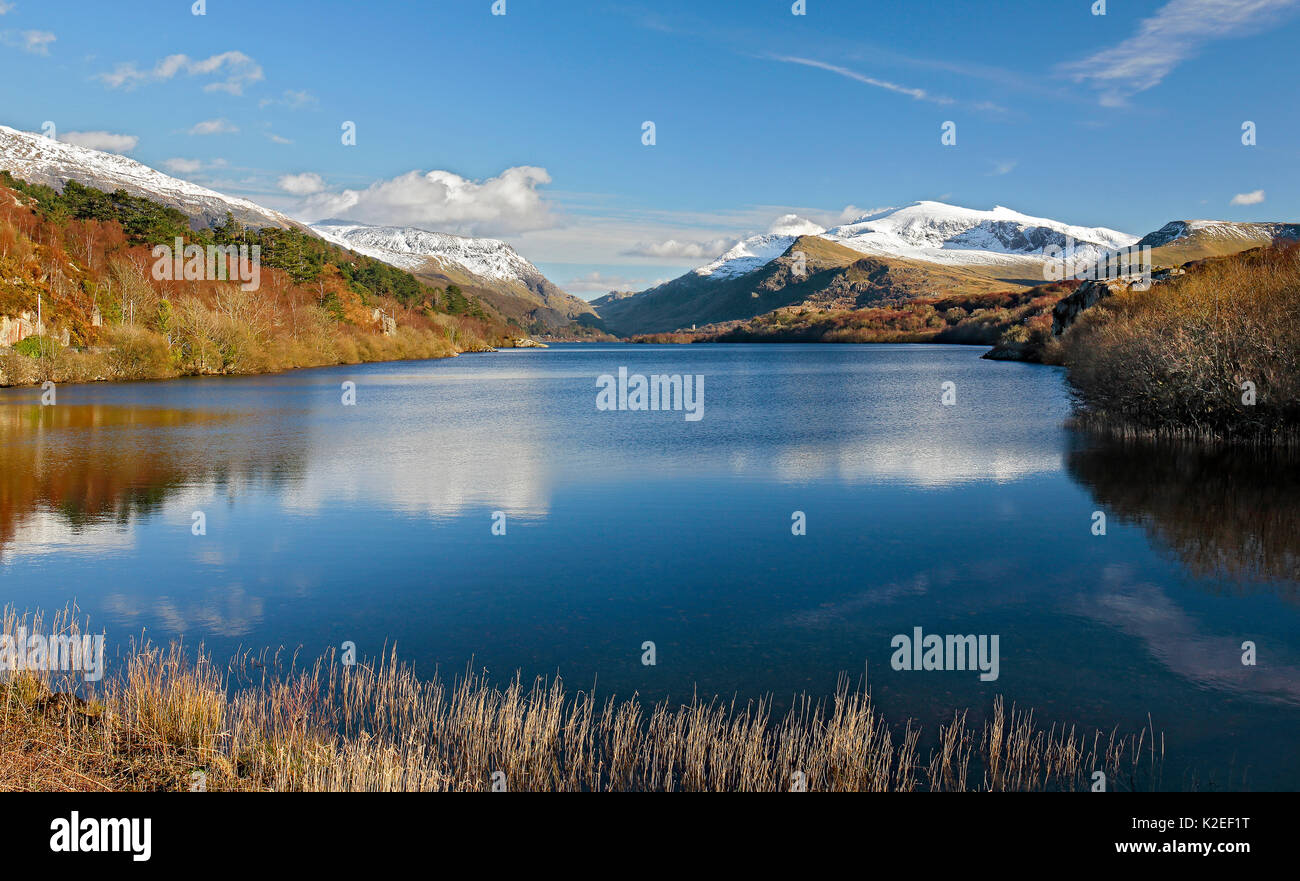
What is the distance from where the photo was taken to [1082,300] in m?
74.5

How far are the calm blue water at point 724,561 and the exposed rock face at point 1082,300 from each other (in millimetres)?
40705

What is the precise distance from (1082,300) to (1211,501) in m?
61.0

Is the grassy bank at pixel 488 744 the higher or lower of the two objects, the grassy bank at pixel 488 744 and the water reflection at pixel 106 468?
the lower

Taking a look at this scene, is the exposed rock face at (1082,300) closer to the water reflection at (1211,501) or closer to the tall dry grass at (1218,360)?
the tall dry grass at (1218,360)

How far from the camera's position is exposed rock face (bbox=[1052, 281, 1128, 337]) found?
6675 centimetres

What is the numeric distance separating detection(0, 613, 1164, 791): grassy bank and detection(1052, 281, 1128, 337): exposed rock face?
214ft

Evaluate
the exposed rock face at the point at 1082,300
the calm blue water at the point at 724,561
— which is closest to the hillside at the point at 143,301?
the calm blue water at the point at 724,561

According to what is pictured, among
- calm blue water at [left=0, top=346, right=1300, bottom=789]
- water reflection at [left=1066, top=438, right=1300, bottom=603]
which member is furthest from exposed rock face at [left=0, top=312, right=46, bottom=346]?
water reflection at [left=1066, top=438, right=1300, bottom=603]

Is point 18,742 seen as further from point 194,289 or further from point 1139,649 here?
point 194,289

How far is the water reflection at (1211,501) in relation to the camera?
592 inches

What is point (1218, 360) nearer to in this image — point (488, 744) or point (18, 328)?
point (488, 744)

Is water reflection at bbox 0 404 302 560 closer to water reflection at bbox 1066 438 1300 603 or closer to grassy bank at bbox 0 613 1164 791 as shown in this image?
grassy bank at bbox 0 613 1164 791

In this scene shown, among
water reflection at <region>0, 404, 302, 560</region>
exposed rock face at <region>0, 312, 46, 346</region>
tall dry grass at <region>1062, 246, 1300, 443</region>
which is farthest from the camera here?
exposed rock face at <region>0, 312, 46, 346</region>
